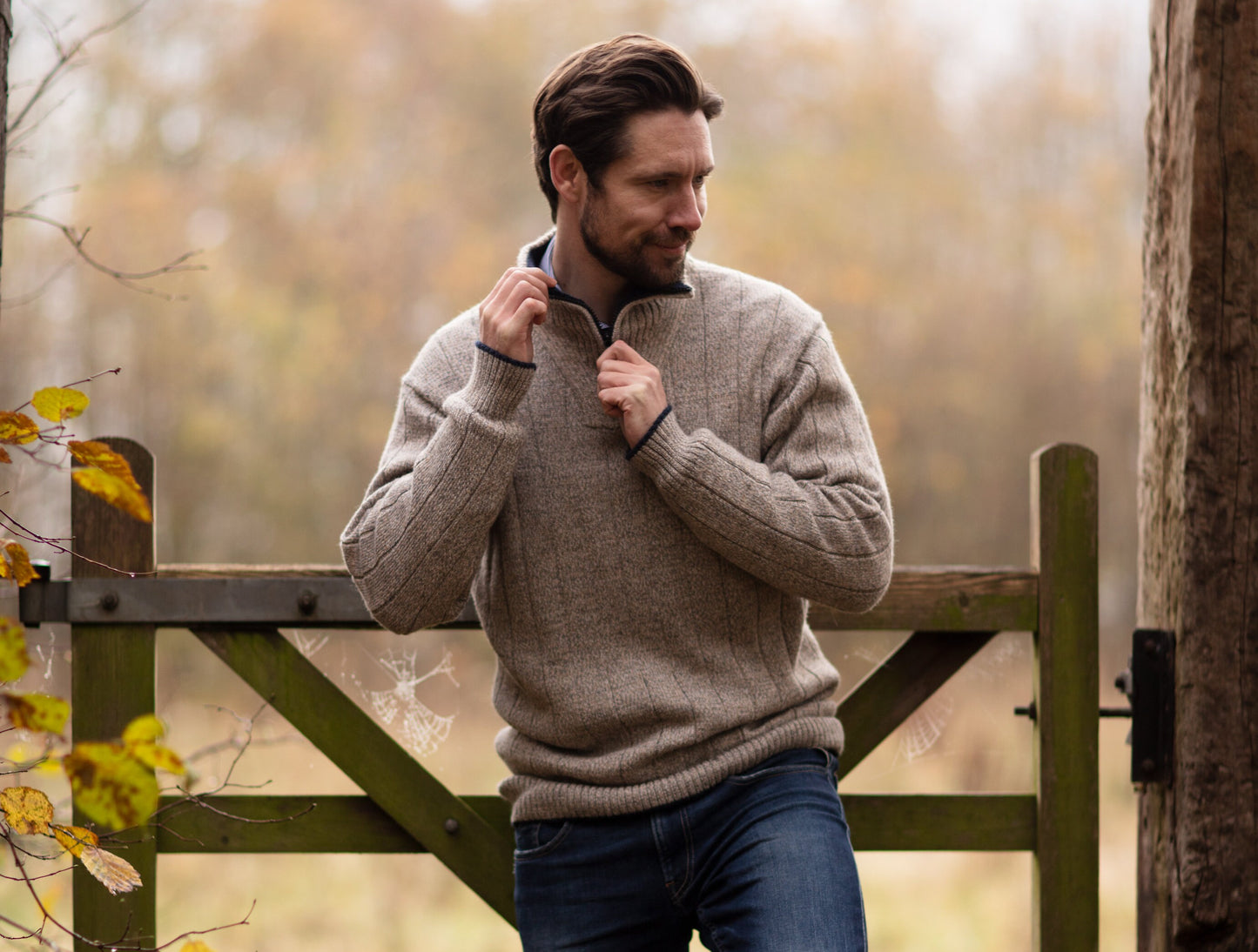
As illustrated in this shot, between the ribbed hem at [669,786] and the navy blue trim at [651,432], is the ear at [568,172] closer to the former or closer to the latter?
the navy blue trim at [651,432]

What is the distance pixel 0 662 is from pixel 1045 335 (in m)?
7.43

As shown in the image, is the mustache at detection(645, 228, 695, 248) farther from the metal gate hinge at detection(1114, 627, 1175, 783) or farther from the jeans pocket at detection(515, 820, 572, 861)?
the metal gate hinge at detection(1114, 627, 1175, 783)

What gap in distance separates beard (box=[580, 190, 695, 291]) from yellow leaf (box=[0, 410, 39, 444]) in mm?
769

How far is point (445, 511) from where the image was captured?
1374 millimetres

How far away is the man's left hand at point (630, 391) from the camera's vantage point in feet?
4.51

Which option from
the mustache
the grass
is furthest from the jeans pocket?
the grass

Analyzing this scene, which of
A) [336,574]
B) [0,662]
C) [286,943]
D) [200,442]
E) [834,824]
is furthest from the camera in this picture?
[200,442]

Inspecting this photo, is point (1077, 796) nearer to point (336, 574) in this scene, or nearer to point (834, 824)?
point (834, 824)

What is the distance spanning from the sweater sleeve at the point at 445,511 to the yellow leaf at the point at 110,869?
1.38 feet

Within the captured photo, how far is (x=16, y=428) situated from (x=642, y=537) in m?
0.76

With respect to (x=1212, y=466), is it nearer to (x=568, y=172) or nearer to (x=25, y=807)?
(x=568, y=172)

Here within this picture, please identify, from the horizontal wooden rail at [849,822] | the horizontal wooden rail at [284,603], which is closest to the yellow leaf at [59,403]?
the horizontal wooden rail at [284,603]

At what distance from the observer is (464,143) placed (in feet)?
25.8

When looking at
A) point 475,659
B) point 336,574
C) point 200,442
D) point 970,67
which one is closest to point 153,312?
point 200,442
